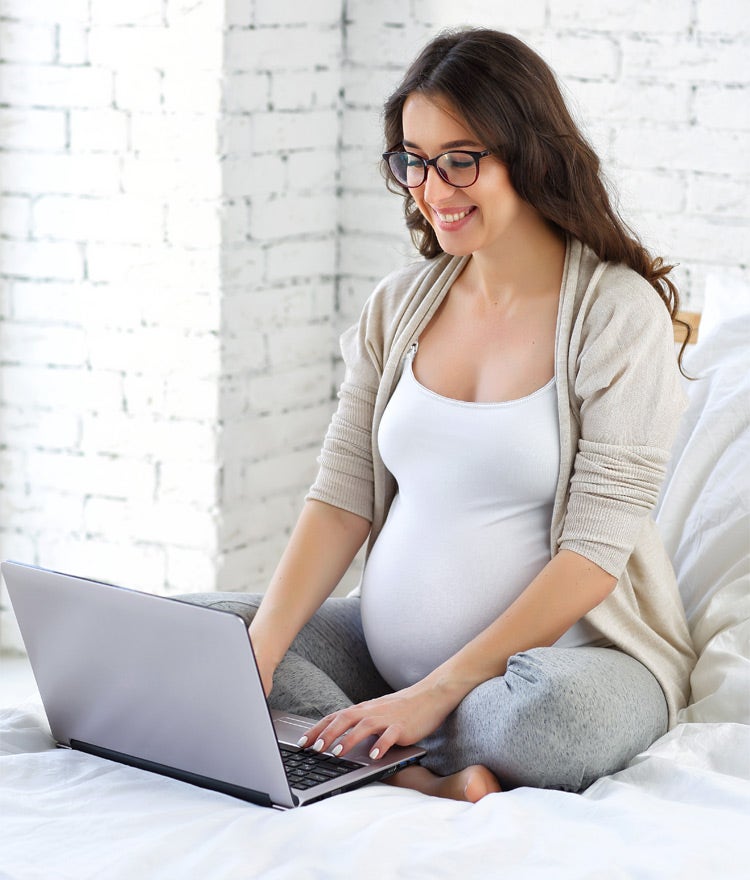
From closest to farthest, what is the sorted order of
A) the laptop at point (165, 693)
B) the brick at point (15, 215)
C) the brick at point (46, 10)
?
the laptop at point (165, 693)
the brick at point (46, 10)
the brick at point (15, 215)

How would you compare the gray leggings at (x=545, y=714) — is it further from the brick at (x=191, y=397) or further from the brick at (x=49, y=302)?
the brick at (x=49, y=302)

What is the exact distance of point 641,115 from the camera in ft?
7.51

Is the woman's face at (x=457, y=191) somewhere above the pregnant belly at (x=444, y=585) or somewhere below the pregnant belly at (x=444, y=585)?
above

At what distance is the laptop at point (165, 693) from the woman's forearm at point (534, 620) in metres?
0.10

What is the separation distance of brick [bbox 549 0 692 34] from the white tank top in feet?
3.35

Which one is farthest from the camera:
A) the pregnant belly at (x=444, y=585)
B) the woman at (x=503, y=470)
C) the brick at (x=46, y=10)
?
the brick at (x=46, y=10)

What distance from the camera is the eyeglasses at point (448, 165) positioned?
148 centimetres

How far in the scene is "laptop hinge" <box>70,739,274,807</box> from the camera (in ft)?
4.00

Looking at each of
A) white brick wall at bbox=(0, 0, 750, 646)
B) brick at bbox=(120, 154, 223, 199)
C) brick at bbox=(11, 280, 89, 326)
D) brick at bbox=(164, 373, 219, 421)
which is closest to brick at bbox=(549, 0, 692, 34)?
white brick wall at bbox=(0, 0, 750, 646)

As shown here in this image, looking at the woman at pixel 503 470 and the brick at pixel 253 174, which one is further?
the brick at pixel 253 174

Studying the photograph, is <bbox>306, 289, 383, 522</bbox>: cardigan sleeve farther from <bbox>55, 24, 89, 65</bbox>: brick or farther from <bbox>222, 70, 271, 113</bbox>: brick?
<bbox>55, 24, 89, 65</bbox>: brick

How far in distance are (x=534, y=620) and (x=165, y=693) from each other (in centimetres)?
41

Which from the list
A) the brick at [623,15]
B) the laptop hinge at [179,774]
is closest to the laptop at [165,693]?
the laptop hinge at [179,774]

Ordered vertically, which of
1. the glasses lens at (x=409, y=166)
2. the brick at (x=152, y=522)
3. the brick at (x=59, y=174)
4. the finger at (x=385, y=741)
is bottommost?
the brick at (x=152, y=522)
